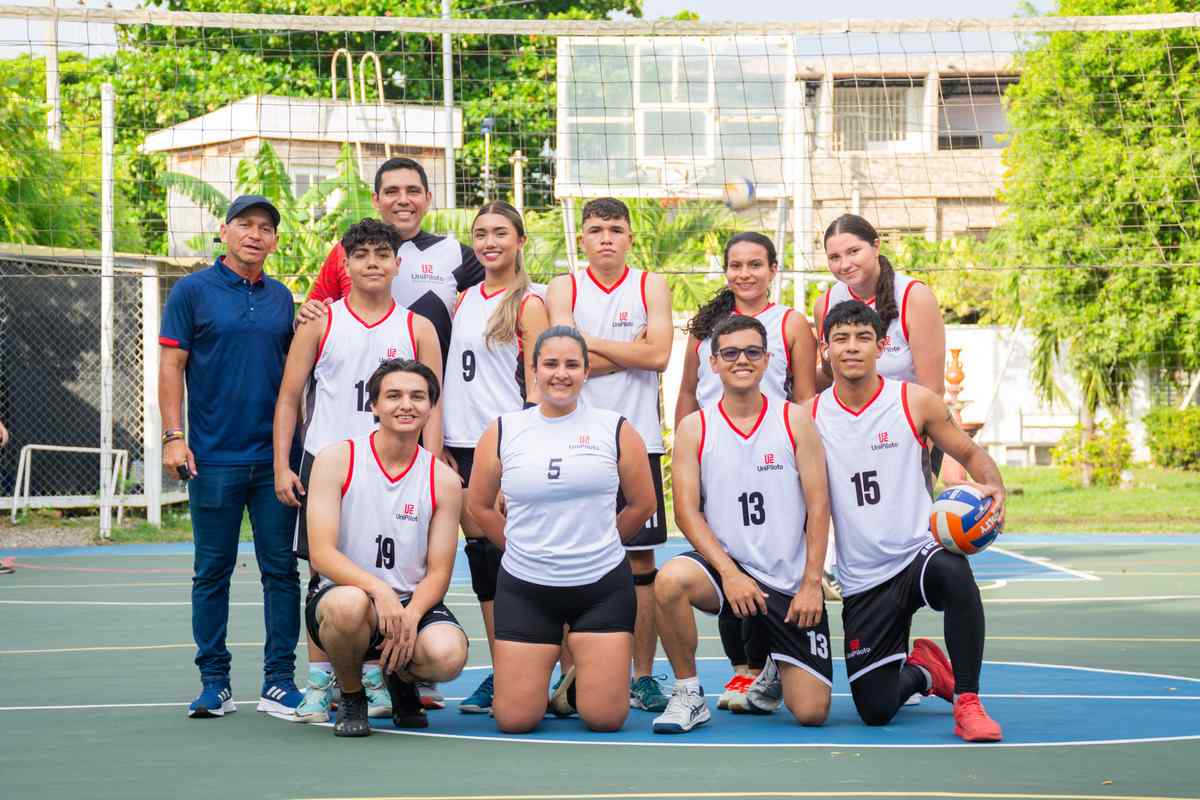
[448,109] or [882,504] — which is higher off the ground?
[448,109]

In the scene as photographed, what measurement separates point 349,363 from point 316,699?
1.33 m

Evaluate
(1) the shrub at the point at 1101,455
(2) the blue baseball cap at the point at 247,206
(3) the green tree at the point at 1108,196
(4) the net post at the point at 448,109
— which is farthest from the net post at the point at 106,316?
(1) the shrub at the point at 1101,455

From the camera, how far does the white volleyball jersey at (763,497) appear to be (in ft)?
21.4

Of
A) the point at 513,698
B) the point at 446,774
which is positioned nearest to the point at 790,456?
the point at 513,698

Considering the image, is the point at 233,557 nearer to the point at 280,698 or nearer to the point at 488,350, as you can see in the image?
the point at 280,698

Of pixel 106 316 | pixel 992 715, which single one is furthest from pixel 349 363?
pixel 106 316

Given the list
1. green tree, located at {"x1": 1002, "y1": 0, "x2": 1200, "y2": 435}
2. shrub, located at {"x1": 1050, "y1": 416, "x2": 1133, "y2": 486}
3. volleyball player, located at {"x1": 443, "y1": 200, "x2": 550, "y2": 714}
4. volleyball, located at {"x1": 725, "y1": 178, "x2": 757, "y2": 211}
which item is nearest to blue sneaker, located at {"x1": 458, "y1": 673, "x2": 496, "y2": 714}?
volleyball player, located at {"x1": 443, "y1": 200, "x2": 550, "y2": 714}

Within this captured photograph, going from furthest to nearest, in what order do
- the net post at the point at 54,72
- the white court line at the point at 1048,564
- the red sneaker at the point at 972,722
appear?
the net post at the point at 54,72, the white court line at the point at 1048,564, the red sneaker at the point at 972,722

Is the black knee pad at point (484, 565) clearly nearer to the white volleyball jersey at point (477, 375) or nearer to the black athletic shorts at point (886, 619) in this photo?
the white volleyball jersey at point (477, 375)

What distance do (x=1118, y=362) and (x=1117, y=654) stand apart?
14736mm

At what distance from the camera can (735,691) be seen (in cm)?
683

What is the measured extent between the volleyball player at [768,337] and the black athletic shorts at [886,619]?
0.56m

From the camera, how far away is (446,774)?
5340 mm

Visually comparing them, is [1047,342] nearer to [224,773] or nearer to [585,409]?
[585,409]
